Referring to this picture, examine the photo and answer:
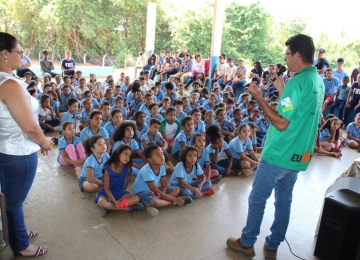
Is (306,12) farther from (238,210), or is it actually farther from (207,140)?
(238,210)

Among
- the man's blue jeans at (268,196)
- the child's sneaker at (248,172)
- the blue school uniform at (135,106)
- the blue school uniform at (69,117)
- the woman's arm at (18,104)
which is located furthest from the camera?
the blue school uniform at (135,106)

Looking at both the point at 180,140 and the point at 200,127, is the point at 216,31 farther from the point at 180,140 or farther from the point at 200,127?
the point at 180,140

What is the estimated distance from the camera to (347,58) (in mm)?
16469

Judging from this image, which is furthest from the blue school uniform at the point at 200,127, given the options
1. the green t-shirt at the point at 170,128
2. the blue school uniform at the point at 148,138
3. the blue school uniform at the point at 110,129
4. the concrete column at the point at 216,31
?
the concrete column at the point at 216,31

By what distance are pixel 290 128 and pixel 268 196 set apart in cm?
50

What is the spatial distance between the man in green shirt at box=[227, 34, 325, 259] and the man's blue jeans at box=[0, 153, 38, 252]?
1.45m

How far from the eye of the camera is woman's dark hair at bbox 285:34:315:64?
1.90 meters

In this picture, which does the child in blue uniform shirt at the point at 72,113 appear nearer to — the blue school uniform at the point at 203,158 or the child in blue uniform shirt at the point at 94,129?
the child in blue uniform shirt at the point at 94,129

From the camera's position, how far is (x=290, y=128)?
→ 1.93m

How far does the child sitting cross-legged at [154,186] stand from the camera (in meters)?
2.93

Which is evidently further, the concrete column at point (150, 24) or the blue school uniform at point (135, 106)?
the concrete column at point (150, 24)

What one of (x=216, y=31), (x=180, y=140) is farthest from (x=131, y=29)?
(x=180, y=140)

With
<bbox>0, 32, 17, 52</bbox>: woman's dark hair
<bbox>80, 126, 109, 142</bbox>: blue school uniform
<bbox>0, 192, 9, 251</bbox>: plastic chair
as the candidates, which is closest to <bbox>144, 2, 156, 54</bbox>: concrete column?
<bbox>80, 126, 109, 142</bbox>: blue school uniform

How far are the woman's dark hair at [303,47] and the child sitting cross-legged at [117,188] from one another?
168 centimetres
